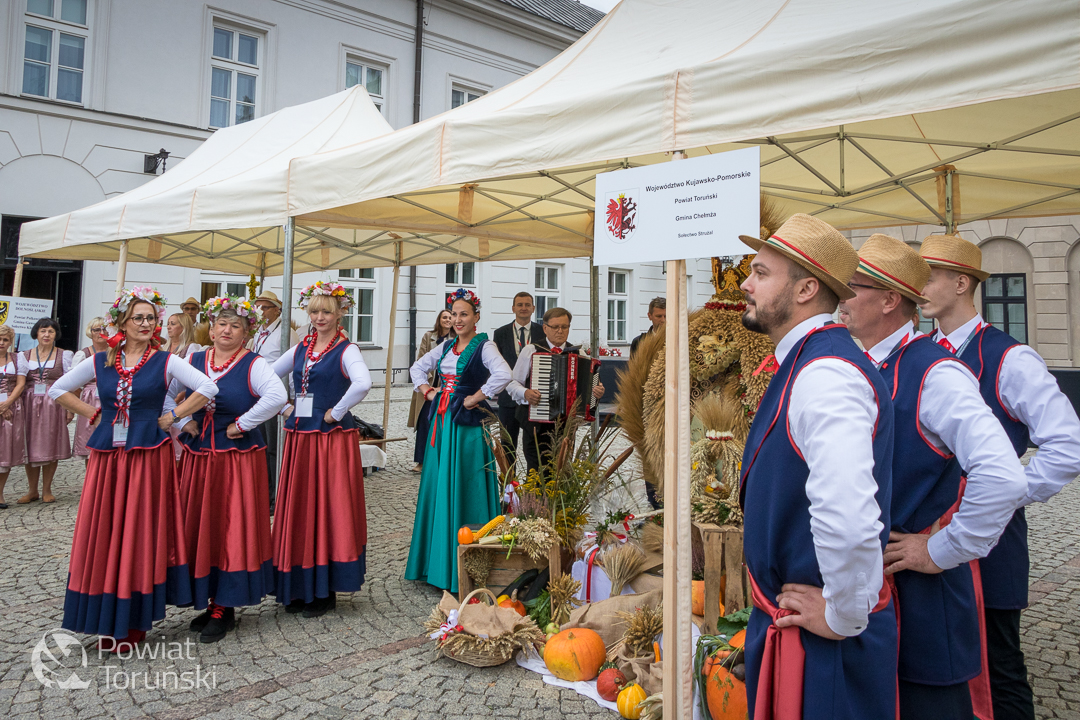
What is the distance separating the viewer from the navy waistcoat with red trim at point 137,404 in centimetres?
334

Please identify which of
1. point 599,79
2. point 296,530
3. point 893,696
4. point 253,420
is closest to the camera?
point 893,696

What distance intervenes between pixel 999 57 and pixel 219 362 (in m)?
3.56

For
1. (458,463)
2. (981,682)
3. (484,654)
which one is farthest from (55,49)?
(981,682)

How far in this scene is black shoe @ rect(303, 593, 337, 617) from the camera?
3.88 m

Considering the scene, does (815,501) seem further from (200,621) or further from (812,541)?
(200,621)

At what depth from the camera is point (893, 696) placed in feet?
5.01

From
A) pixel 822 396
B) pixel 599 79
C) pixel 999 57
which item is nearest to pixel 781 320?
pixel 822 396

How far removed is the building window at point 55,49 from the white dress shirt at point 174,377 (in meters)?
10.9

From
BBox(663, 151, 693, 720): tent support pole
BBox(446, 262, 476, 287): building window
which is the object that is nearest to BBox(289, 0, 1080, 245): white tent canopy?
BBox(663, 151, 693, 720): tent support pole

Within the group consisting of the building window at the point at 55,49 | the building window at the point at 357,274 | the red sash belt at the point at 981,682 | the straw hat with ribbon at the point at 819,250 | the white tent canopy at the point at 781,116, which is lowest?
the red sash belt at the point at 981,682

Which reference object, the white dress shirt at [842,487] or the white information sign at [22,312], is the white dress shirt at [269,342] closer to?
the white information sign at [22,312]

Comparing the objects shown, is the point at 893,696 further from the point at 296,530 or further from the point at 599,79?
the point at 296,530

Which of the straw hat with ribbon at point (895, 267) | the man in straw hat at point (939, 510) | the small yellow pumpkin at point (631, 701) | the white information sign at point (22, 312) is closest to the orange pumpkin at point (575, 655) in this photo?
the small yellow pumpkin at point (631, 701)

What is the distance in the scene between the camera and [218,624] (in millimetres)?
3564
